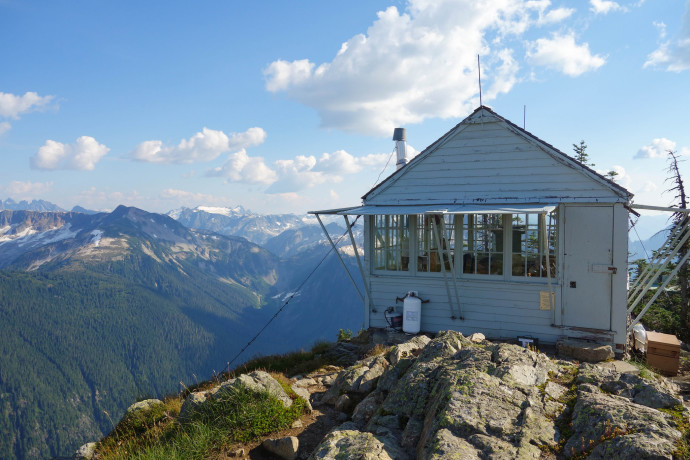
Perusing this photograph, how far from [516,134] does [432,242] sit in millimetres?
3651

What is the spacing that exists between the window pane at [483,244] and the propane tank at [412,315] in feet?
5.31

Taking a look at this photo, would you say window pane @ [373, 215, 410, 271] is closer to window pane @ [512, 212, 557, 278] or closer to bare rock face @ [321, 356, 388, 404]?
window pane @ [512, 212, 557, 278]

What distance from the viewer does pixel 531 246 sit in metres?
10.4

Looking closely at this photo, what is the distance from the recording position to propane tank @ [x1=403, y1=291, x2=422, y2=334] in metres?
11.3

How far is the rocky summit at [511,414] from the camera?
10.4 feet

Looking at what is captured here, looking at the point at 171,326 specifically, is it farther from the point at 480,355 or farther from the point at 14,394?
the point at 480,355

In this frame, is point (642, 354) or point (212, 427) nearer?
point (212, 427)

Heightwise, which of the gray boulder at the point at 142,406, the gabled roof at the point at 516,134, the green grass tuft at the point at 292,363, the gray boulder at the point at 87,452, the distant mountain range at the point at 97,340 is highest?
the gabled roof at the point at 516,134

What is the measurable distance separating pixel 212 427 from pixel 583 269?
9.04 metres

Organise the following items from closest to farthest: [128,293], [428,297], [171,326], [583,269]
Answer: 1. [583,269]
2. [428,297]
3. [171,326]
4. [128,293]

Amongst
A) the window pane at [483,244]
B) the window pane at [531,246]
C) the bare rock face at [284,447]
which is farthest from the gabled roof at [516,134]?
the bare rock face at [284,447]

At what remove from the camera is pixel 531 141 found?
34.4ft

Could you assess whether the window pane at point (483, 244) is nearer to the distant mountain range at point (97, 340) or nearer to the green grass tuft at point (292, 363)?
the green grass tuft at point (292, 363)

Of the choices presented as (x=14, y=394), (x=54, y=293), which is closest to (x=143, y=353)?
(x=14, y=394)
